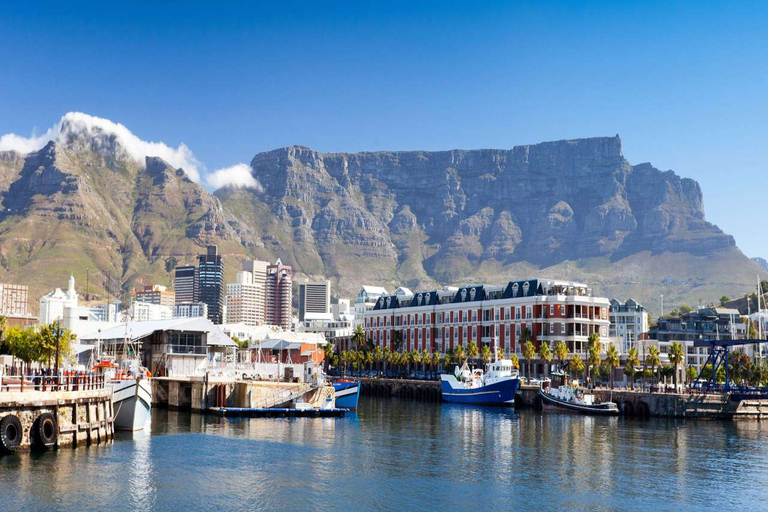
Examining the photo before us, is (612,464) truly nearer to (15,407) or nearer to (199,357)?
(15,407)

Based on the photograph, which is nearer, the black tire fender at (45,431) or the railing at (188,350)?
the black tire fender at (45,431)

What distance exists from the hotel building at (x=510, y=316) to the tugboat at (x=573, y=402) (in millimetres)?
32583

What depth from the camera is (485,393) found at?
13375 cm

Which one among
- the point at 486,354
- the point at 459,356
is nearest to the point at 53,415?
the point at 486,354

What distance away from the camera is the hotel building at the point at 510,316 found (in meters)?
159

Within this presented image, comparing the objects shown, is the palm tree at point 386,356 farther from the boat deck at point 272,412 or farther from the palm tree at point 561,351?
the boat deck at point 272,412

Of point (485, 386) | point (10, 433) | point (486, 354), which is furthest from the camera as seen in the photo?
point (486, 354)

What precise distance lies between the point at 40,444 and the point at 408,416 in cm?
5877

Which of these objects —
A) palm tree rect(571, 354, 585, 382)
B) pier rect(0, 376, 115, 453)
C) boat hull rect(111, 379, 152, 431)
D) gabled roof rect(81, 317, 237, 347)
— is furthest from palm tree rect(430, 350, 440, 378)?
pier rect(0, 376, 115, 453)

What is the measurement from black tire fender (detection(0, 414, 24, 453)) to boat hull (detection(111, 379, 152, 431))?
17232 mm

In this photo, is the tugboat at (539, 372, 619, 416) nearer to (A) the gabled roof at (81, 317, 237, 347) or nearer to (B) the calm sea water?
(B) the calm sea water

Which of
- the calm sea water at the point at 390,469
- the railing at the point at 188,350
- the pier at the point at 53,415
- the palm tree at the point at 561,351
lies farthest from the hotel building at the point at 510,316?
the pier at the point at 53,415

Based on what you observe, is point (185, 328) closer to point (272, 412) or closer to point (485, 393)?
point (272, 412)

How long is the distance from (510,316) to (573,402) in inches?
1941
